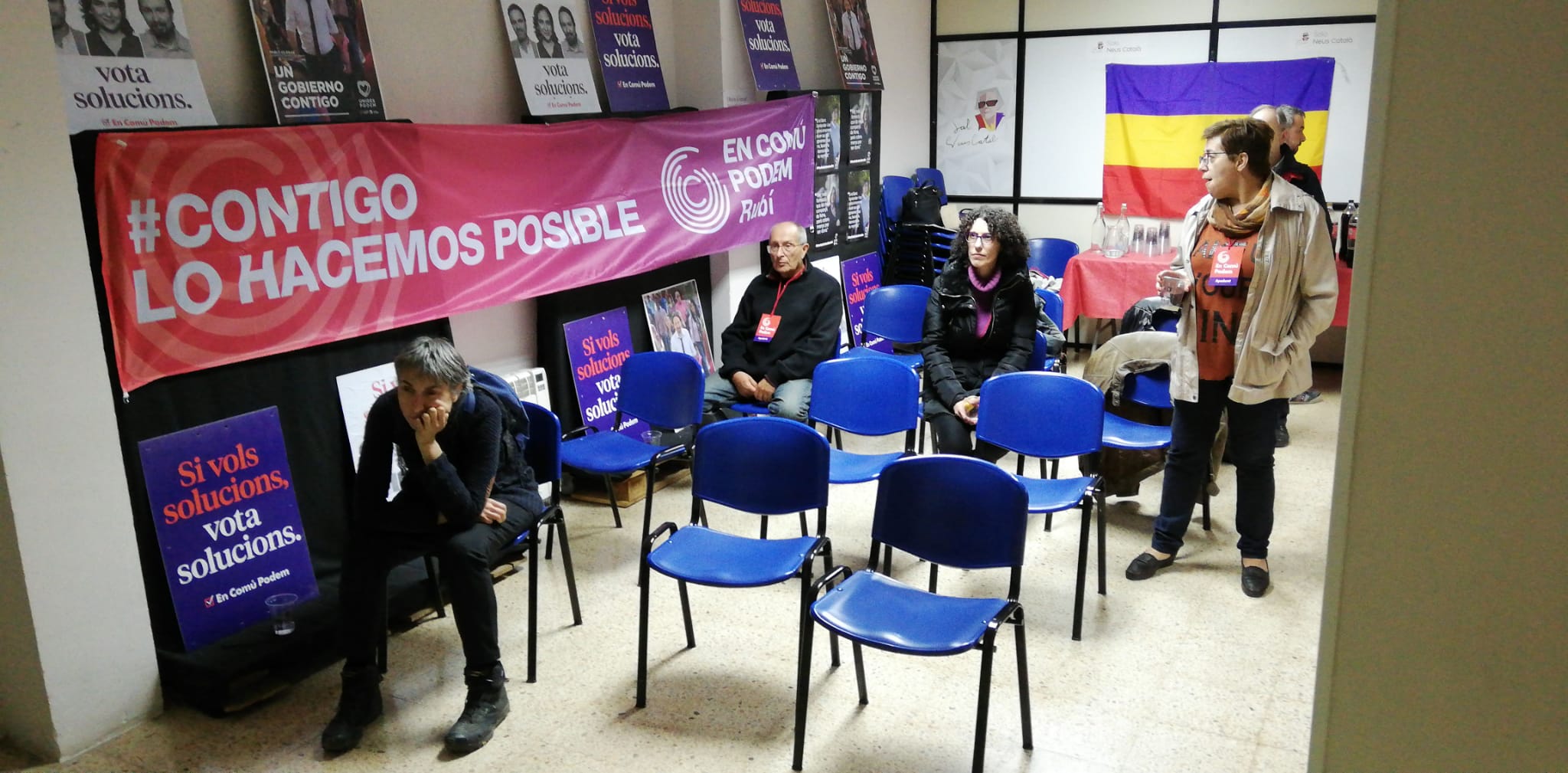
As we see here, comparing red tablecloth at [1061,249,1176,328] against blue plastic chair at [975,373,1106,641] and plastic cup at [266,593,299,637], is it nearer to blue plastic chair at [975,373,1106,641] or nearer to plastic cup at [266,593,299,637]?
blue plastic chair at [975,373,1106,641]

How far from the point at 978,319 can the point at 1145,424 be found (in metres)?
0.84

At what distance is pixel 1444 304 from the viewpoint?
4.85 feet

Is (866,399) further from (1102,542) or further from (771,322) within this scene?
(1102,542)

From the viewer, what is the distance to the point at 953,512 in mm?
3236

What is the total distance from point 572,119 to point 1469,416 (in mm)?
4244

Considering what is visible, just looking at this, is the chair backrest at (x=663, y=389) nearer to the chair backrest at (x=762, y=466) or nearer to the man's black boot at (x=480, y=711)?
the chair backrest at (x=762, y=466)

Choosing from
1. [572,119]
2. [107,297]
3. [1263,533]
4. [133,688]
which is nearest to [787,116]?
[572,119]

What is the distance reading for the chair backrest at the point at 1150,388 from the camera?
180 inches

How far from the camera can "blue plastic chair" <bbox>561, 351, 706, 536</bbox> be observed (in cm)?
451

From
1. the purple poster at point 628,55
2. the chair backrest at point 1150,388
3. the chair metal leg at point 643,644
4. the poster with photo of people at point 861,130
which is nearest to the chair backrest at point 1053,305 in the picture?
the chair backrest at point 1150,388

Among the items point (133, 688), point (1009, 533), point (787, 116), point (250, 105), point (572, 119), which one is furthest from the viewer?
point (787, 116)

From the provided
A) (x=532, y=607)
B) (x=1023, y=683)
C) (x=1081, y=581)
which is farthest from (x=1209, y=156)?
(x=532, y=607)

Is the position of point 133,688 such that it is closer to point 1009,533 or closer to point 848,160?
point 1009,533

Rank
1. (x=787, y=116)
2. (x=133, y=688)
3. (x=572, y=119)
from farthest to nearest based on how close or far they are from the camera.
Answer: (x=787, y=116), (x=572, y=119), (x=133, y=688)
